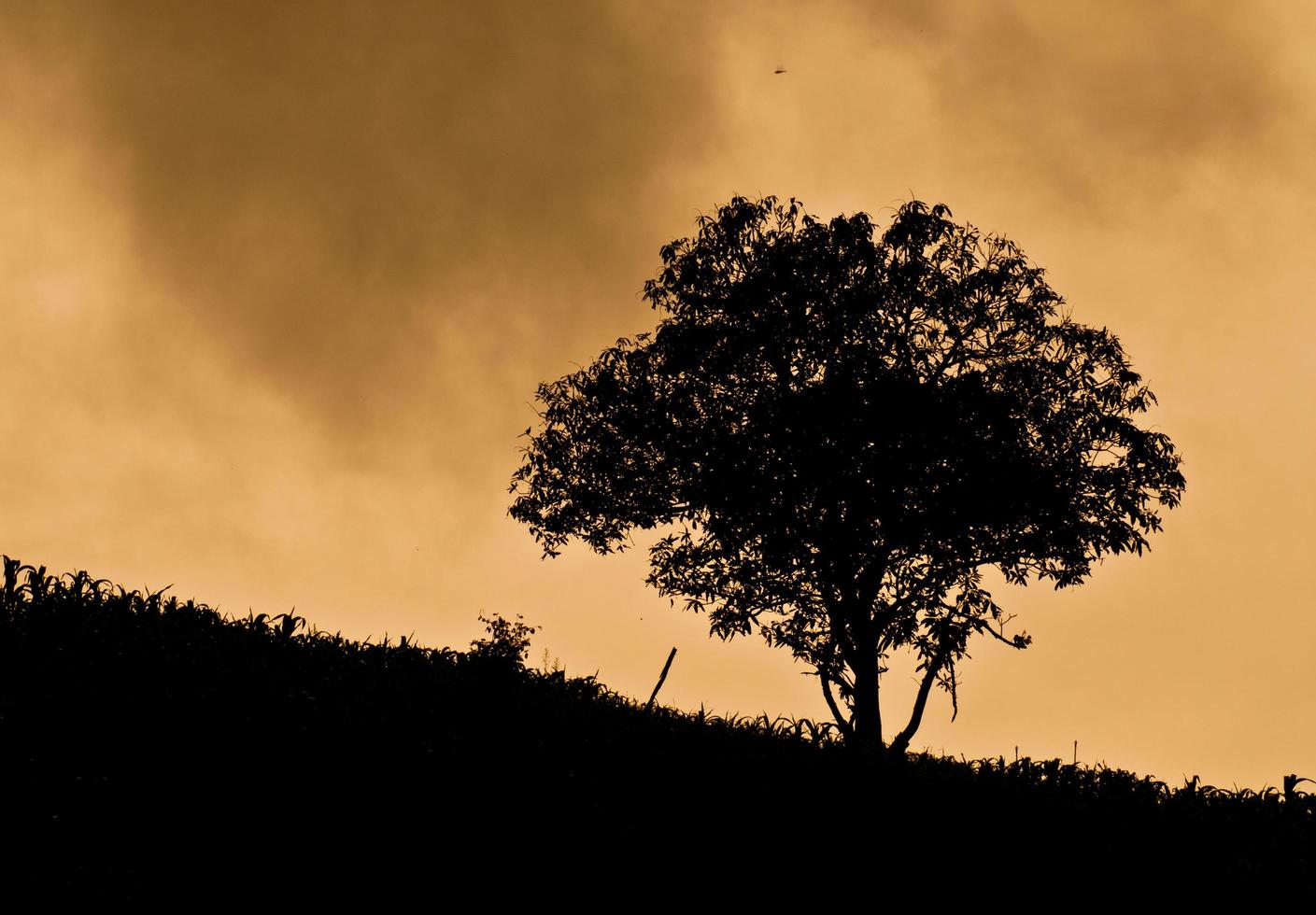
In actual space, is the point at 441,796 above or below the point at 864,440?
below

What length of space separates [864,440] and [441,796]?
55.2 ft

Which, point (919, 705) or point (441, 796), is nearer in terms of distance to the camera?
point (441, 796)

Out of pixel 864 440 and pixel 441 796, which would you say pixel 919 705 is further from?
pixel 441 796

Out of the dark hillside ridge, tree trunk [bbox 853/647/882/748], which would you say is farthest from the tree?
the dark hillside ridge

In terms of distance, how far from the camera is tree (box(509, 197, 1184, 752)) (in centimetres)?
2261

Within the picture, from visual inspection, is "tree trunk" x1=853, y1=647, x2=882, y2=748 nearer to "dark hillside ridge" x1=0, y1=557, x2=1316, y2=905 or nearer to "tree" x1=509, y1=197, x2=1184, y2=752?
"tree" x1=509, y1=197, x2=1184, y2=752

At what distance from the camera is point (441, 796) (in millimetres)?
7457

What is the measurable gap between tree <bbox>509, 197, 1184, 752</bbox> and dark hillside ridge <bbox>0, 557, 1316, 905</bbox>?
457 inches

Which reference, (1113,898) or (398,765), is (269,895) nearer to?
(398,765)

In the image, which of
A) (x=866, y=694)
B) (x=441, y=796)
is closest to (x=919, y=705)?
(x=866, y=694)

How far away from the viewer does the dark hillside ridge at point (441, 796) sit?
638cm

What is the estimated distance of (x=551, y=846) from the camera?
23.2 feet

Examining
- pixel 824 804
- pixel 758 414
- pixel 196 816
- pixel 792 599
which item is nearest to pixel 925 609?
pixel 792 599

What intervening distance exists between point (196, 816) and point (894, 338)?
20611mm
